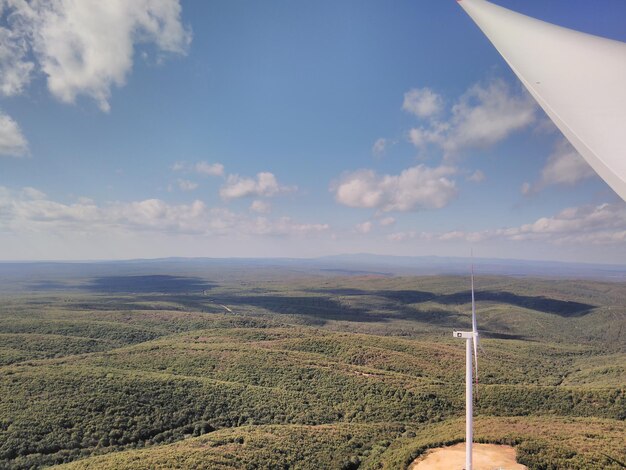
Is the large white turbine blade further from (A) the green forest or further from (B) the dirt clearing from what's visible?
(A) the green forest

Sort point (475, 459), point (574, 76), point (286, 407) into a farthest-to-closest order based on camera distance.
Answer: point (286, 407) → point (475, 459) → point (574, 76)

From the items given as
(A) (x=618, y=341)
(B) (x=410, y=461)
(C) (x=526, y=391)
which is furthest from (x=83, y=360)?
(A) (x=618, y=341)

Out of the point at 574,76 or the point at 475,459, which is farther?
the point at 475,459

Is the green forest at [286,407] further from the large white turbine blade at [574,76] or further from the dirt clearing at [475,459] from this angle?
the large white turbine blade at [574,76]

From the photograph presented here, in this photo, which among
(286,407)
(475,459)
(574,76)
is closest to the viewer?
(574,76)

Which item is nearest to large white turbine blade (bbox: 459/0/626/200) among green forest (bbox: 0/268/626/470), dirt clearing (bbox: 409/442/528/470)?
dirt clearing (bbox: 409/442/528/470)

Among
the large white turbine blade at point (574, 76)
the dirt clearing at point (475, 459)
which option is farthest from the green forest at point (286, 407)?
the large white turbine blade at point (574, 76)

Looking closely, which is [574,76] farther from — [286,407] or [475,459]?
[286,407]

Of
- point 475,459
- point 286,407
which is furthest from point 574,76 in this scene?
point 286,407
